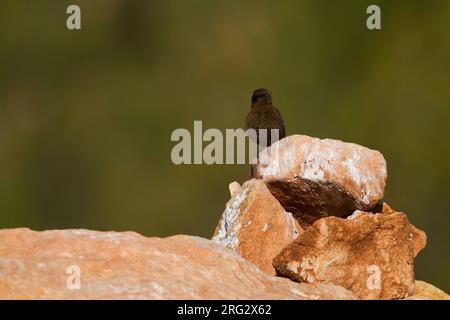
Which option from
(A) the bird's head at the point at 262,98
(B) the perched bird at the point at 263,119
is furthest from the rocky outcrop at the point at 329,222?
(A) the bird's head at the point at 262,98

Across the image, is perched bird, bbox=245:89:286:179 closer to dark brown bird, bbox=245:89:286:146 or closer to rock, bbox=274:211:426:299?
dark brown bird, bbox=245:89:286:146

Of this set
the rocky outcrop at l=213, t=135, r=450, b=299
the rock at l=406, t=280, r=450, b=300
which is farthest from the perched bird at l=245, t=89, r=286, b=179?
the rock at l=406, t=280, r=450, b=300

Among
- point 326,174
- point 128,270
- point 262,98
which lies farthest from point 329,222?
point 262,98

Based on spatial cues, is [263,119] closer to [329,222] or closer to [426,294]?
[329,222]

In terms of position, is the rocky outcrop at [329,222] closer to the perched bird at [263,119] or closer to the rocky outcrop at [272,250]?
the rocky outcrop at [272,250]

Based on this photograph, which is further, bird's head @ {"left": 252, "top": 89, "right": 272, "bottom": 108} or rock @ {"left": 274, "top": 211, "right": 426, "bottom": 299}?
bird's head @ {"left": 252, "top": 89, "right": 272, "bottom": 108}

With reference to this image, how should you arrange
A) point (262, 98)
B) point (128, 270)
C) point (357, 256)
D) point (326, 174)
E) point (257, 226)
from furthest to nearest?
→ point (262, 98) → point (257, 226) → point (326, 174) → point (357, 256) → point (128, 270)
